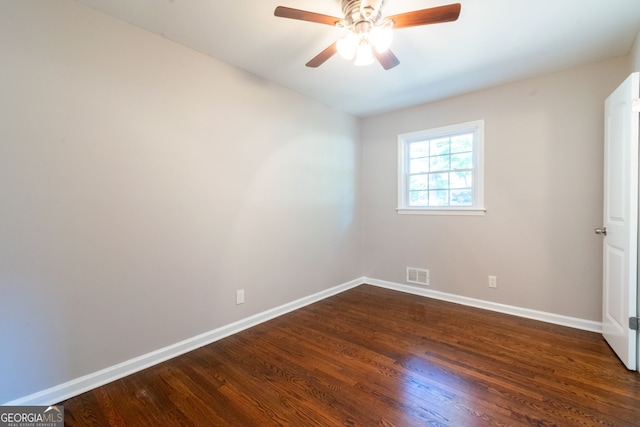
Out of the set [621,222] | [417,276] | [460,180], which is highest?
[460,180]

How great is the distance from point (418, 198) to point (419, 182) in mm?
216

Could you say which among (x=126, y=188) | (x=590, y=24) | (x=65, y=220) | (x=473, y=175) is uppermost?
(x=590, y=24)

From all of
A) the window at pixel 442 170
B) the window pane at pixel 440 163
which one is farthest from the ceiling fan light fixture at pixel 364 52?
the window pane at pixel 440 163

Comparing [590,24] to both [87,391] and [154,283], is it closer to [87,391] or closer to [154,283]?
[154,283]

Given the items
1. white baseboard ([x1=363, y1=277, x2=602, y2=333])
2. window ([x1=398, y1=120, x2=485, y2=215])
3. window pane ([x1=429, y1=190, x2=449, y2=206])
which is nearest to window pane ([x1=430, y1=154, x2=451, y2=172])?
window ([x1=398, y1=120, x2=485, y2=215])

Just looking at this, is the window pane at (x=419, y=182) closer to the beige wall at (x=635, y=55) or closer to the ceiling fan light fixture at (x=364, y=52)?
the beige wall at (x=635, y=55)

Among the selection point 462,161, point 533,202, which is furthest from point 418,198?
point 533,202

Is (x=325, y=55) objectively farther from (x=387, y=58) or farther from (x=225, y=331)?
(x=225, y=331)

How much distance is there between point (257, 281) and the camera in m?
2.86

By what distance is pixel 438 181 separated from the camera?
3.59 metres

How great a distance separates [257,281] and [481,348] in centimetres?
209

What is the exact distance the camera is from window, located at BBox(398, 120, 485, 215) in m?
3.26

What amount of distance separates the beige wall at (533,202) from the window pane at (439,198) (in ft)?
0.64

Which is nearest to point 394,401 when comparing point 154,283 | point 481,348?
point 481,348
